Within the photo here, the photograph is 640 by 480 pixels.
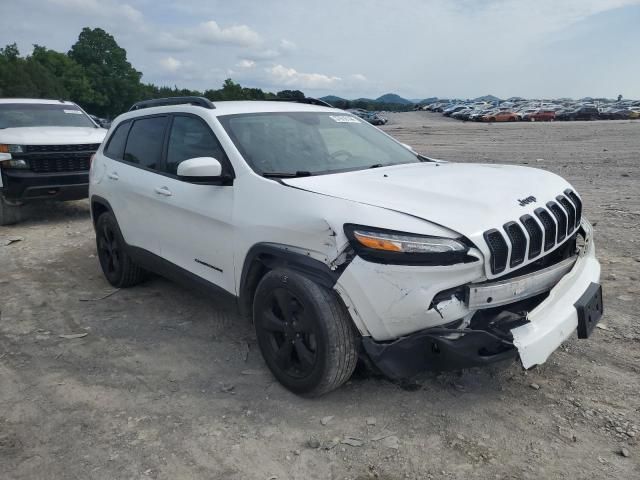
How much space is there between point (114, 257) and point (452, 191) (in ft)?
11.9

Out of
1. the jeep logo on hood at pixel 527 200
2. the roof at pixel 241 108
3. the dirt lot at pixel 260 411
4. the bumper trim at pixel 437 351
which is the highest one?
the roof at pixel 241 108

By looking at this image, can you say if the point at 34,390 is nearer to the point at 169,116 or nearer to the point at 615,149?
the point at 169,116

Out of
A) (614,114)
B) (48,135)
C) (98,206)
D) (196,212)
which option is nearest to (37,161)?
(48,135)

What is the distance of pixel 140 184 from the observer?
4539mm

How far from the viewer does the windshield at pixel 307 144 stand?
3.62 metres

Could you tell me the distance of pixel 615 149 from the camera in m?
17.0

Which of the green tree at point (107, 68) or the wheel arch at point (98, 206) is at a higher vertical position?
the green tree at point (107, 68)

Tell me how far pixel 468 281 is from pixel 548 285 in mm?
707

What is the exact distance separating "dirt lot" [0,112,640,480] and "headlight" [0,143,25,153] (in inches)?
168

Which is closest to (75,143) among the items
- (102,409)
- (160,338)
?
(160,338)

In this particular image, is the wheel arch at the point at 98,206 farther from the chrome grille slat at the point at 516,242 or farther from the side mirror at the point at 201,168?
the chrome grille slat at the point at 516,242

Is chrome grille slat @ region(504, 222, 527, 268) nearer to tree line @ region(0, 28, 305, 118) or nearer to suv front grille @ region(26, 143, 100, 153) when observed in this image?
suv front grille @ region(26, 143, 100, 153)

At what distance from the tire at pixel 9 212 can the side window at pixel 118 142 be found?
13.3 ft

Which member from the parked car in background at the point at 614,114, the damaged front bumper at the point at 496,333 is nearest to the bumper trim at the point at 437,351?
the damaged front bumper at the point at 496,333
